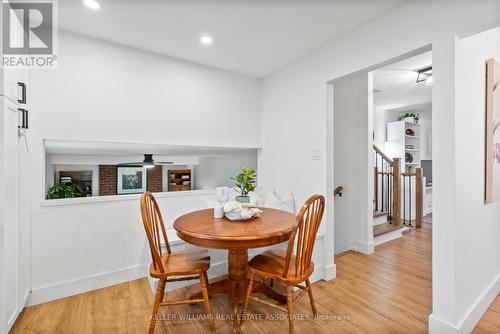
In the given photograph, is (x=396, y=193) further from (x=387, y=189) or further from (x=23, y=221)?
(x=23, y=221)

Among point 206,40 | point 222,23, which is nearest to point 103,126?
point 206,40

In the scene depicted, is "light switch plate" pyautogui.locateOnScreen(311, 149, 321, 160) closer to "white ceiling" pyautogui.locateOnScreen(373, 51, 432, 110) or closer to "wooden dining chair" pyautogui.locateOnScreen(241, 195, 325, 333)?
"wooden dining chair" pyautogui.locateOnScreen(241, 195, 325, 333)

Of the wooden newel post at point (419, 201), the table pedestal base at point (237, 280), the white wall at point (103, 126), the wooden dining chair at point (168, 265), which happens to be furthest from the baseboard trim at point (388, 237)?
the wooden dining chair at point (168, 265)

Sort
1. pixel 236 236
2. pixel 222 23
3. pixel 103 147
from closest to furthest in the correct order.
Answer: pixel 236 236
pixel 222 23
pixel 103 147

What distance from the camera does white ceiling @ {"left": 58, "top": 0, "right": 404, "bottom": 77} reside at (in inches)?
73.1

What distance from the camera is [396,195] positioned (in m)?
4.14

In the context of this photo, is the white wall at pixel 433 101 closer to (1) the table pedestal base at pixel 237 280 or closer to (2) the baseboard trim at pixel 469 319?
(2) the baseboard trim at pixel 469 319

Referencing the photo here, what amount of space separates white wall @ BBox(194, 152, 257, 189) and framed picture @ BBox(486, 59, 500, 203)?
9.50 ft

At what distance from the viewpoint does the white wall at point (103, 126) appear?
2088mm

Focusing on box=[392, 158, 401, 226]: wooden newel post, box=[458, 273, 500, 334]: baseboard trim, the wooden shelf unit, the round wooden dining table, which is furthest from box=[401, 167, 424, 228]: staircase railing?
the wooden shelf unit

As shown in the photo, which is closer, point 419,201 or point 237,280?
point 237,280

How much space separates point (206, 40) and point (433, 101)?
78.2 inches

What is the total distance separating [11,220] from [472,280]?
10.8 ft

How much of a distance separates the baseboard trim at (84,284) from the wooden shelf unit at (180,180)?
311 centimetres
